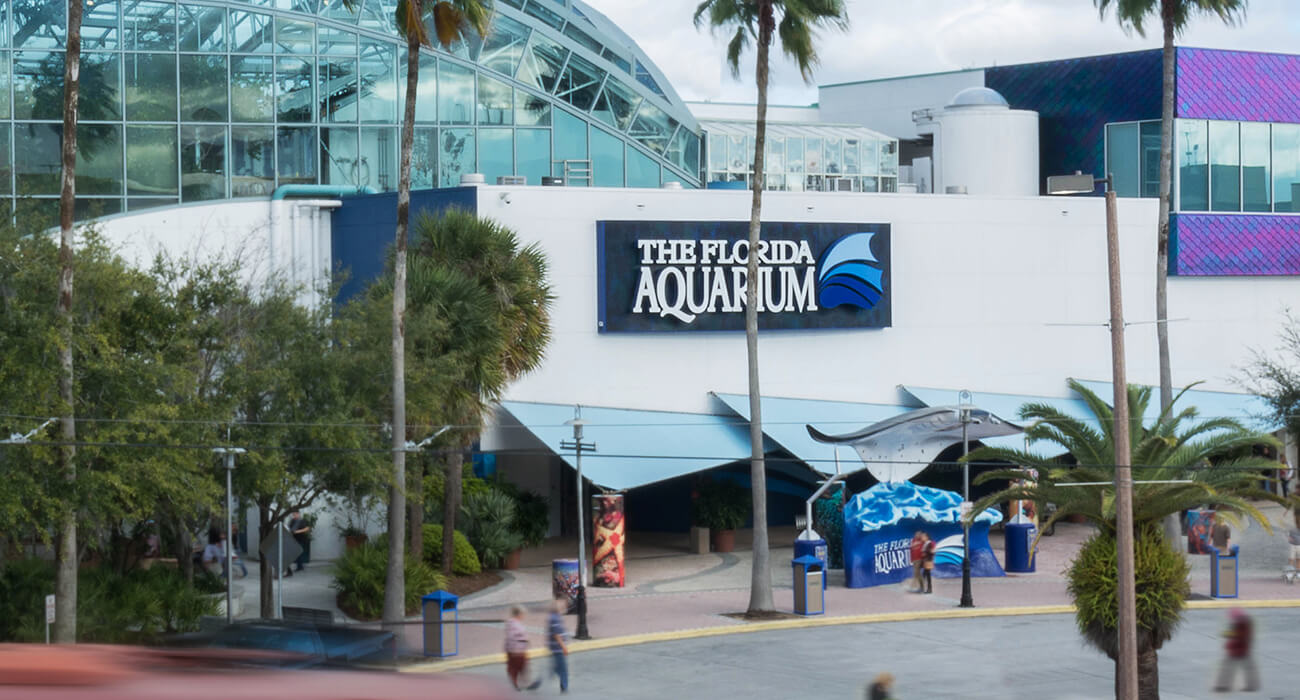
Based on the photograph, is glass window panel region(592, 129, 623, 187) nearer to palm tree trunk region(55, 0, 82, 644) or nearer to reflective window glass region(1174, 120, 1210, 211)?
reflective window glass region(1174, 120, 1210, 211)

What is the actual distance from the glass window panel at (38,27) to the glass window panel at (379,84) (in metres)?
7.96

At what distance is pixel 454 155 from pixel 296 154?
14.5 feet

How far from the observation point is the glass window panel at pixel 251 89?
4206 centimetres

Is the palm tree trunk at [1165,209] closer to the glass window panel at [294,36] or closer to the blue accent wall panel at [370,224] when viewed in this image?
the blue accent wall panel at [370,224]

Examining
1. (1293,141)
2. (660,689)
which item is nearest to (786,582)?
(660,689)

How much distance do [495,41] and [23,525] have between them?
23.4m

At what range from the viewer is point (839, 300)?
41969 millimetres

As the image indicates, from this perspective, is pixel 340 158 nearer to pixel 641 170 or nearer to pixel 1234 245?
pixel 641 170

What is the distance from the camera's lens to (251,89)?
139ft

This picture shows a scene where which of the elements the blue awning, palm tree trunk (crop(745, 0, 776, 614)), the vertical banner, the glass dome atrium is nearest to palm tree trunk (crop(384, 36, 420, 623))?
the vertical banner

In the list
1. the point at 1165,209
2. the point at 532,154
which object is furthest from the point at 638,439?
the point at 1165,209

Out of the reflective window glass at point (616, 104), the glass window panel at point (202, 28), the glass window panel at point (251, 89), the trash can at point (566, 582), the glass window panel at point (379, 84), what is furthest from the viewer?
the reflective window glass at point (616, 104)

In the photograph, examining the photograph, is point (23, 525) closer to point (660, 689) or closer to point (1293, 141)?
point (660, 689)

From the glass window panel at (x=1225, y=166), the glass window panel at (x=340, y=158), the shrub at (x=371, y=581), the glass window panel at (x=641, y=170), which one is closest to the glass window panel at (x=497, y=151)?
the glass window panel at (x=340, y=158)
